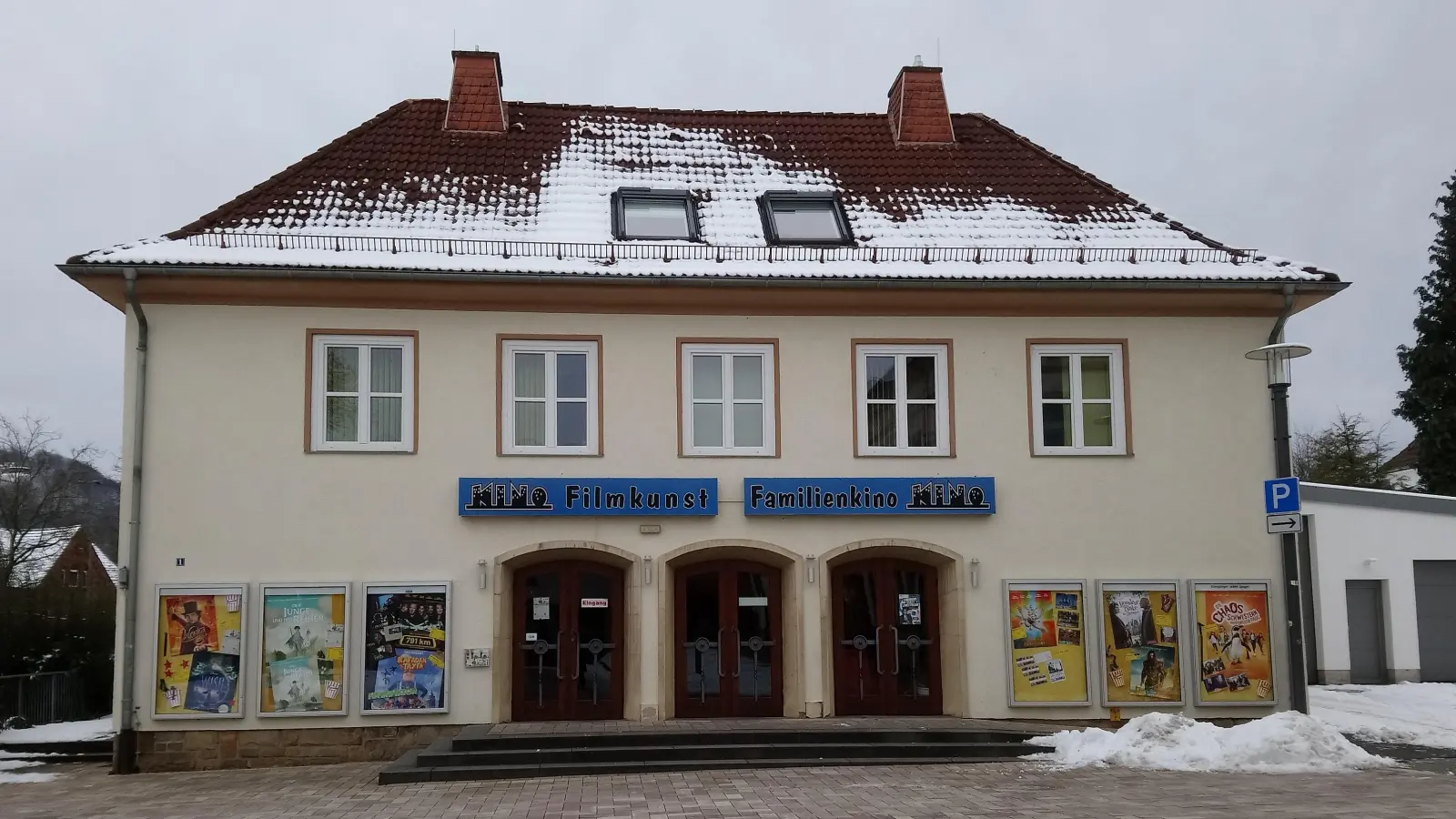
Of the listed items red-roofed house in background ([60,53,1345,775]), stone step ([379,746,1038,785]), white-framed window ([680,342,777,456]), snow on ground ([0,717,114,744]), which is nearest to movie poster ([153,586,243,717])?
red-roofed house in background ([60,53,1345,775])

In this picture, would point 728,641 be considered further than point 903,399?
No

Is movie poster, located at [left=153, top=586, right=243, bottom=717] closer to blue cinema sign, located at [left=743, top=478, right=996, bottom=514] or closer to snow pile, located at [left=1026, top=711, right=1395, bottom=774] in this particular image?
blue cinema sign, located at [left=743, top=478, right=996, bottom=514]

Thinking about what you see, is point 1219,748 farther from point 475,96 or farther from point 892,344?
point 475,96

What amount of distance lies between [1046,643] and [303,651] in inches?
347

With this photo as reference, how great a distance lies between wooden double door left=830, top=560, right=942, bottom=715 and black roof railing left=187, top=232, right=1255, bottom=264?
388 cm

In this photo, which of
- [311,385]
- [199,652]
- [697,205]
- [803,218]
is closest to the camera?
[199,652]

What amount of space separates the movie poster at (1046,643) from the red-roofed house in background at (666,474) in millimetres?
35

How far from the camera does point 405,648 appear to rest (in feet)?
47.7

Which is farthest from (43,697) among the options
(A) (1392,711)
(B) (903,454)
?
(A) (1392,711)

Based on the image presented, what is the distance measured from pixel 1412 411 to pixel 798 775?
28.5 metres

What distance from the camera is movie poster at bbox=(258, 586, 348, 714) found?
14.3 meters

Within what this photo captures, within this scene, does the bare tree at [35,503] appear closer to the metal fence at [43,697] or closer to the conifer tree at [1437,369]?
the metal fence at [43,697]

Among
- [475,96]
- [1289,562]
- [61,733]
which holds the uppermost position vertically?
[475,96]

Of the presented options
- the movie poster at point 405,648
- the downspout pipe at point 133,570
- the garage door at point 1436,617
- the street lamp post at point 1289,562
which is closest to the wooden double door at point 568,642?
the movie poster at point 405,648
